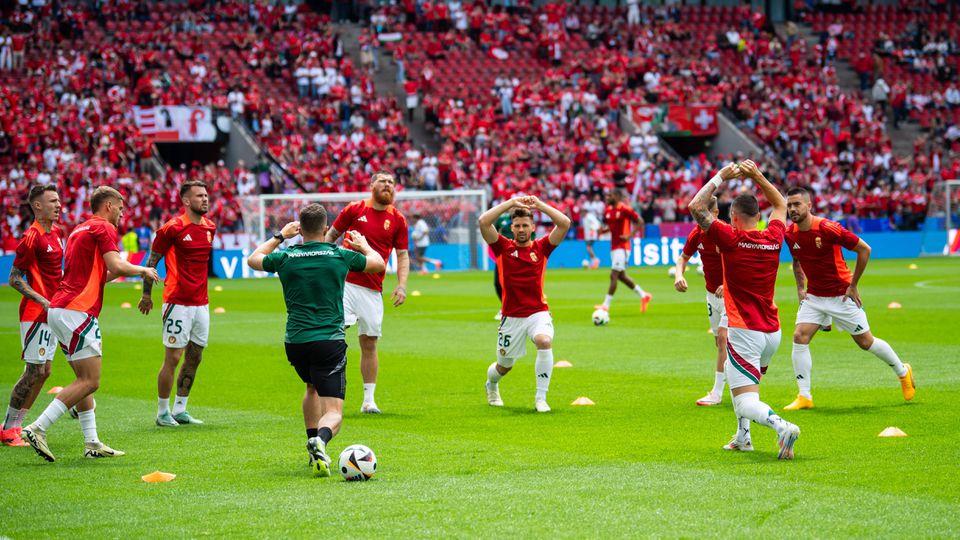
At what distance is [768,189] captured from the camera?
30.7 feet

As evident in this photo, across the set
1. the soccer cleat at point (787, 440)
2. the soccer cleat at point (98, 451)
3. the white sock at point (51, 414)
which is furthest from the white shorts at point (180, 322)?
the soccer cleat at point (787, 440)

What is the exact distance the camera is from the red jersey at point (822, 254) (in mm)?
11883

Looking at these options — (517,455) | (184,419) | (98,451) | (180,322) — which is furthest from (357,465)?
(180,322)

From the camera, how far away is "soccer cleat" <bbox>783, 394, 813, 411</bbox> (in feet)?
37.9

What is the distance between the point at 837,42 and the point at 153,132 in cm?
3299

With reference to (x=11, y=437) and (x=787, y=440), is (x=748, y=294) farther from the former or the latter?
(x=11, y=437)

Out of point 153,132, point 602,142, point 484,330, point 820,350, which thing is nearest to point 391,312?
point 484,330

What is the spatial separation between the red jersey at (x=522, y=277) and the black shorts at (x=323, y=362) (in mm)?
3364

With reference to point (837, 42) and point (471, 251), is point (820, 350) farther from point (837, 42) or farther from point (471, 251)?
point (837, 42)

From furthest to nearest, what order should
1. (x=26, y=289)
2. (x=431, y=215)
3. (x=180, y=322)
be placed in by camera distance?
(x=431, y=215)
(x=180, y=322)
(x=26, y=289)

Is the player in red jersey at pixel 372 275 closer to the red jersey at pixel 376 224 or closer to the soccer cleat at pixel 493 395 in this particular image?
the red jersey at pixel 376 224

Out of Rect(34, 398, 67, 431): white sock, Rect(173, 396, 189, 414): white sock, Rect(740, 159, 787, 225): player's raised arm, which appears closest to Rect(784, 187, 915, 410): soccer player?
Rect(740, 159, 787, 225): player's raised arm

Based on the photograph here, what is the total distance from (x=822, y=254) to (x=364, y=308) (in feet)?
15.1

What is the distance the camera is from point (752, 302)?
31.0 ft
